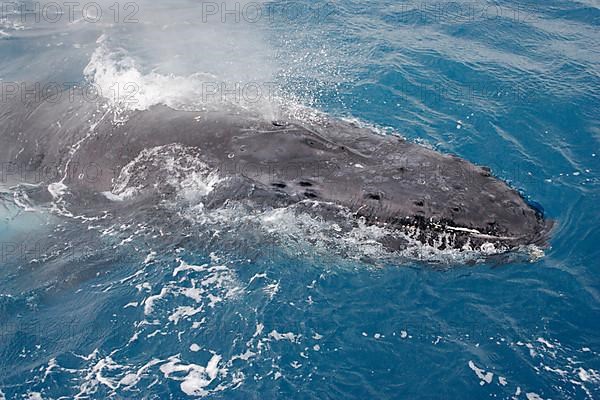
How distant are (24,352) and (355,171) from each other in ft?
26.6

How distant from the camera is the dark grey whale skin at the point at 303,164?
11.9m

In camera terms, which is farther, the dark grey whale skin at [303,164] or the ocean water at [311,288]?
the dark grey whale skin at [303,164]

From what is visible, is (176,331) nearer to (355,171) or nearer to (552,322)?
(355,171)

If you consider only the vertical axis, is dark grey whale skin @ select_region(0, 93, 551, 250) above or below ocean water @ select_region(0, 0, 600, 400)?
above

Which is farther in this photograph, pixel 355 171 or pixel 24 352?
pixel 355 171

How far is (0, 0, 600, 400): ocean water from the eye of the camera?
10.7 m

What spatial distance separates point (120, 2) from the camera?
31.1 meters

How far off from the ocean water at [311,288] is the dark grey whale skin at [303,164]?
659 mm

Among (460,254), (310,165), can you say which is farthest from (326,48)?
(460,254)

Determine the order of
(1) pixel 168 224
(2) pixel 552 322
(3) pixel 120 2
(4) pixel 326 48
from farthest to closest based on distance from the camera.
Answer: (3) pixel 120 2, (4) pixel 326 48, (1) pixel 168 224, (2) pixel 552 322

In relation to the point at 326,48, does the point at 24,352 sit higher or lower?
lower

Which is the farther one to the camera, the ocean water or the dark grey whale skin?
the dark grey whale skin

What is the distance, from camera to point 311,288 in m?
12.4

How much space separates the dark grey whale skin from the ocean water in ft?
2.16
